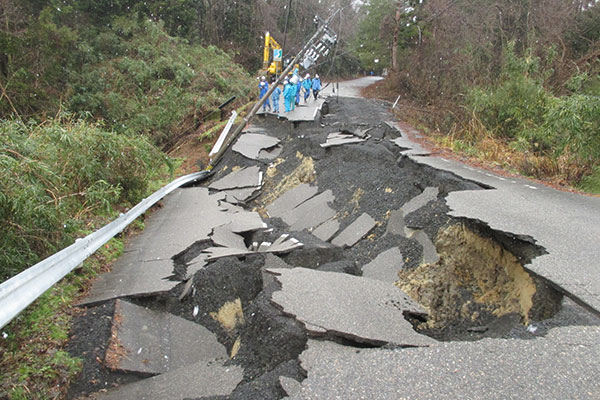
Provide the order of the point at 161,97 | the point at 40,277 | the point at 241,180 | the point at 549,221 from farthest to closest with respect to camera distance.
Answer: the point at 161,97, the point at 241,180, the point at 549,221, the point at 40,277

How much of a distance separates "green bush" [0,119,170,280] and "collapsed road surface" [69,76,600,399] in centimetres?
74

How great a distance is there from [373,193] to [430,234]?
2015mm

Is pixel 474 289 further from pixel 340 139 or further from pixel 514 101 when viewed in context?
pixel 514 101

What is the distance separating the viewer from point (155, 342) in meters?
4.00

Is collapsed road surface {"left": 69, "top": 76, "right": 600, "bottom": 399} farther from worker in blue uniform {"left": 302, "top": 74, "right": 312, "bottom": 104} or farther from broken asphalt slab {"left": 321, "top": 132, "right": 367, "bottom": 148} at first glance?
worker in blue uniform {"left": 302, "top": 74, "right": 312, "bottom": 104}

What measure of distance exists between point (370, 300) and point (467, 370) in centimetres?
125

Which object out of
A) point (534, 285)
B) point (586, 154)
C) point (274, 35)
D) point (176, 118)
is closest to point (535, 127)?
point (586, 154)

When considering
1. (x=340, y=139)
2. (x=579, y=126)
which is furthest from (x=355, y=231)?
(x=579, y=126)

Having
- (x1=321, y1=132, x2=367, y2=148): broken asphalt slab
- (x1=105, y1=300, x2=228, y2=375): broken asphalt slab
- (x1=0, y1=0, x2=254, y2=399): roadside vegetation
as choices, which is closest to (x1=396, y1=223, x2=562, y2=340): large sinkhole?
(x1=105, y1=300, x2=228, y2=375): broken asphalt slab

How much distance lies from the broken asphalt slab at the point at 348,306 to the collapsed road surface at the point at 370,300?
18 millimetres

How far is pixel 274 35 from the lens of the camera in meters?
31.7

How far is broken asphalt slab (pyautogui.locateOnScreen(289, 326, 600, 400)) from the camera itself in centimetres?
242

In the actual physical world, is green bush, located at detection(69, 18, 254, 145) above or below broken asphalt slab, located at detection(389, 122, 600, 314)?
above

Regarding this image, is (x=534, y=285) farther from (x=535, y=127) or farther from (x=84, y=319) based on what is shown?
(x=535, y=127)
